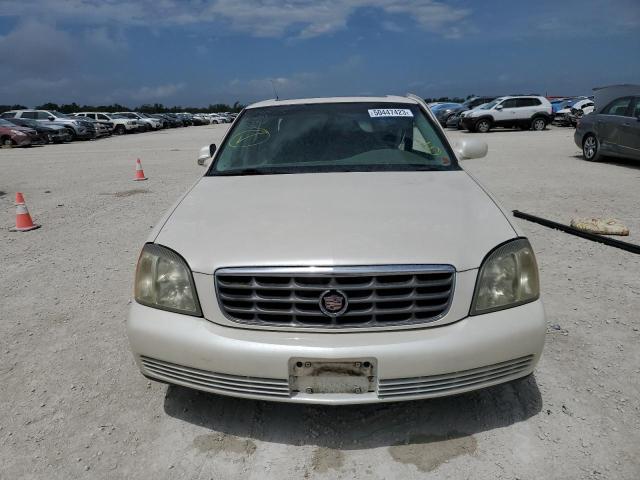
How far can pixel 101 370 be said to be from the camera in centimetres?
289

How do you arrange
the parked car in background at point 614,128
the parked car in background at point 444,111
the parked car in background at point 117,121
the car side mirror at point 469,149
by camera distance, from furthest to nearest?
the parked car in background at point 117,121
the parked car in background at point 444,111
the parked car in background at point 614,128
the car side mirror at point 469,149

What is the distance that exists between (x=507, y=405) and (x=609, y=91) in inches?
509

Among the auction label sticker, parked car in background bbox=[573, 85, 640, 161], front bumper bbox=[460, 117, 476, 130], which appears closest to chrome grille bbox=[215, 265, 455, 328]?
the auction label sticker

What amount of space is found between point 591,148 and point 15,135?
2279 cm

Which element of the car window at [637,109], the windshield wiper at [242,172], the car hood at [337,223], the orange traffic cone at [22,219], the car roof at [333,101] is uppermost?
the car roof at [333,101]

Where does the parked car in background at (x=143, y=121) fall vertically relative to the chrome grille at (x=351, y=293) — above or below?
below

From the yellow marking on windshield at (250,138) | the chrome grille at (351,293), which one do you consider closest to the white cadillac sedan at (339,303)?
the chrome grille at (351,293)

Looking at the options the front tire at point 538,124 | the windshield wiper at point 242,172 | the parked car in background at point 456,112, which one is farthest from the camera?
the parked car in background at point 456,112

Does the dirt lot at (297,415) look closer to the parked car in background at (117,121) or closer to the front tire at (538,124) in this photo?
the front tire at (538,124)

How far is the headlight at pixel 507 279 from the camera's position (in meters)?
2.08

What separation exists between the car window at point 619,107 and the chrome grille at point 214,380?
11098 millimetres

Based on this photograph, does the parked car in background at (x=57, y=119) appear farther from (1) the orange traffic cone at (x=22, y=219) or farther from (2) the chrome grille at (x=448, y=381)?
(2) the chrome grille at (x=448, y=381)

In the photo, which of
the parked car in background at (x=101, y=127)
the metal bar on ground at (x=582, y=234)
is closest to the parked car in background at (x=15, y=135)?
the parked car in background at (x=101, y=127)

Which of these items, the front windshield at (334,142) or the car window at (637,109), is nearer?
the front windshield at (334,142)
